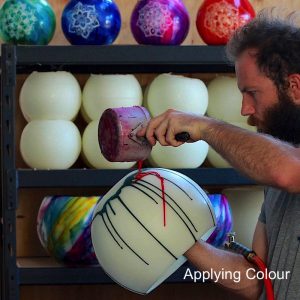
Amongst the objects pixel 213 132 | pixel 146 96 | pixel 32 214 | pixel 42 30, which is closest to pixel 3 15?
pixel 42 30

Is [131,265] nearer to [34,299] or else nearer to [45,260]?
[45,260]

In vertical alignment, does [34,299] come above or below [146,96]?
below

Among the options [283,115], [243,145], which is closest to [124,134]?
[243,145]

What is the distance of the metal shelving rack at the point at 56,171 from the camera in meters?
2.11

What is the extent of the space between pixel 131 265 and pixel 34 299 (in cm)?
124

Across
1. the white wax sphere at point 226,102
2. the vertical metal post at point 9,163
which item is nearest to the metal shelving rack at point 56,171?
the vertical metal post at point 9,163

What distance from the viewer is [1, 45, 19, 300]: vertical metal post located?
6.89 feet

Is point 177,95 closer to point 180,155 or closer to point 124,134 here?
point 180,155

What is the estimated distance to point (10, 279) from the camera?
2.12m

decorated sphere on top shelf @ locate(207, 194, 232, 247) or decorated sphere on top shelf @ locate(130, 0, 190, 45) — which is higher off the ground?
decorated sphere on top shelf @ locate(130, 0, 190, 45)

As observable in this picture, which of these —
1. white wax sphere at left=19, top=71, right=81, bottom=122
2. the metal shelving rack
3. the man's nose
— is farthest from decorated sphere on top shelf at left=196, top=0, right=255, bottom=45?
the man's nose

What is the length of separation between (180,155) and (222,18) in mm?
406

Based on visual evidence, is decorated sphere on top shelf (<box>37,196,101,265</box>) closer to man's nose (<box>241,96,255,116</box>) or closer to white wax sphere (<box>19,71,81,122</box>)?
white wax sphere (<box>19,71,81,122</box>)

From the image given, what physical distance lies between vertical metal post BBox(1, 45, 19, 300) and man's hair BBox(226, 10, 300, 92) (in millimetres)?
716
